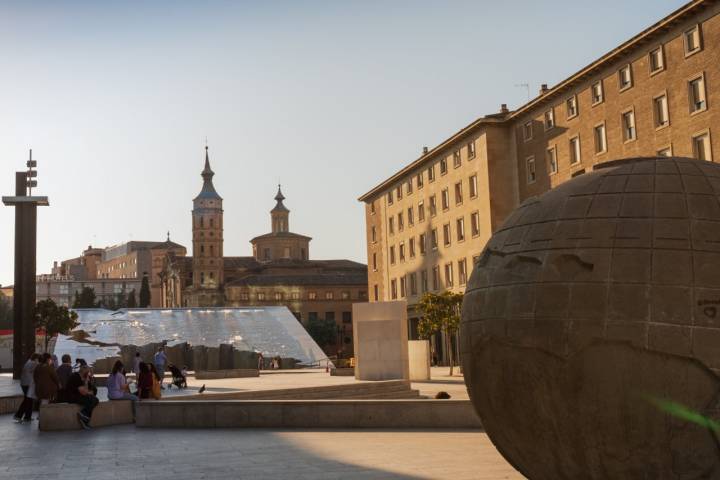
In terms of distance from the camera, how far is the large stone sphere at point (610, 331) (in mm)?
6703

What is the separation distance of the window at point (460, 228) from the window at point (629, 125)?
Answer: 17019 millimetres

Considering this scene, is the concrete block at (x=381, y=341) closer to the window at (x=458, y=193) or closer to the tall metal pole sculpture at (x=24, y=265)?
the tall metal pole sculpture at (x=24, y=265)

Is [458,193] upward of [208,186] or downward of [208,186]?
downward

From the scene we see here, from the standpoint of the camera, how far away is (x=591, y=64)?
4659 cm

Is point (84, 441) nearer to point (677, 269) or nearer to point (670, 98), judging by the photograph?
point (677, 269)

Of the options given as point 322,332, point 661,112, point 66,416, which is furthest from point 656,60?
point 322,332

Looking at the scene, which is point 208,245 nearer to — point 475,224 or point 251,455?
point 475,224

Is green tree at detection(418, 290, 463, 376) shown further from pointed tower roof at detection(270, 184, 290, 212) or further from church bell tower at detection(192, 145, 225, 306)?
pointed tower roof at detection(270, 184, 290, 212)

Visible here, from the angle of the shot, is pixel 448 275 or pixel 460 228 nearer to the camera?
pixel 460 228

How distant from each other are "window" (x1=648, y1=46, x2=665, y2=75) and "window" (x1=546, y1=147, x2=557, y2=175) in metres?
10.1

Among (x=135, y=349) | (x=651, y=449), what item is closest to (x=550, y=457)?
(x=651, y=449)

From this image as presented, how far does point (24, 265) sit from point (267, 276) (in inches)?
3449

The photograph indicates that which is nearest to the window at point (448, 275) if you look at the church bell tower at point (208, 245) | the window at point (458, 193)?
the window at point (458, 193)

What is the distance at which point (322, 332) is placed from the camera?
4532 inches
